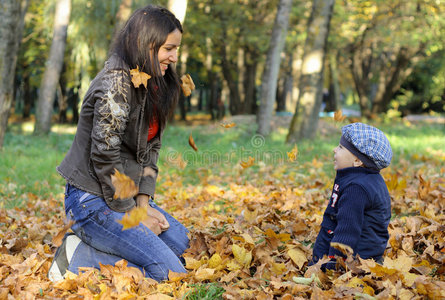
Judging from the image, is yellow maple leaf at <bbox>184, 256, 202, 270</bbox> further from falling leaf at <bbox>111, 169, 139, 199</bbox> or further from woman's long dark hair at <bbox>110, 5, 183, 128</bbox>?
woman's long dark hair at <bbox>110, 5, 183, 128</bbox>

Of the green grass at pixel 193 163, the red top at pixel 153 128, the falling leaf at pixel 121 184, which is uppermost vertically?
the red top at pixel 153 128

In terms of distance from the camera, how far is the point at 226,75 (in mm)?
23047

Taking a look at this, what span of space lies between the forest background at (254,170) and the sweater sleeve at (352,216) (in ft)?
0.64

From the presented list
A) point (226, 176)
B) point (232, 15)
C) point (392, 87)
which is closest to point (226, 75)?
point (232, 15)

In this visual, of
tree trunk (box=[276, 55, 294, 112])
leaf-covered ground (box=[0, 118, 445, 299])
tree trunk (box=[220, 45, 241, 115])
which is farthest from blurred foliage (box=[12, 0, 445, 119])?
leaf-covered ground (box=[0, 118, 445, 299])

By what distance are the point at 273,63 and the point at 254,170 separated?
6959 mm

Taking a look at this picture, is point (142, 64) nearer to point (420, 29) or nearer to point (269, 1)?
point (420, 29)

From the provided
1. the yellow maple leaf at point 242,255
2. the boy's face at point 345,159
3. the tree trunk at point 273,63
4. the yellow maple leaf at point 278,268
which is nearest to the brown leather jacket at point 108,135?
the yellow maple leaf at point 242,255

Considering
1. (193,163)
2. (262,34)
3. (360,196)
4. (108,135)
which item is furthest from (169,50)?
(262,34)

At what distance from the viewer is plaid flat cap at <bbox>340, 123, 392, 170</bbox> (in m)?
2.62

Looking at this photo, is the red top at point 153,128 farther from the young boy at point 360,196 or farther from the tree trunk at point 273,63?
the tree trunk at point 273,63

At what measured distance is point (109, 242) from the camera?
2871mm

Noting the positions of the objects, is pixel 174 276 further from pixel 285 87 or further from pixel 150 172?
pixel 285 87

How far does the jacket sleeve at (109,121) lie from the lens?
9.08 ft
